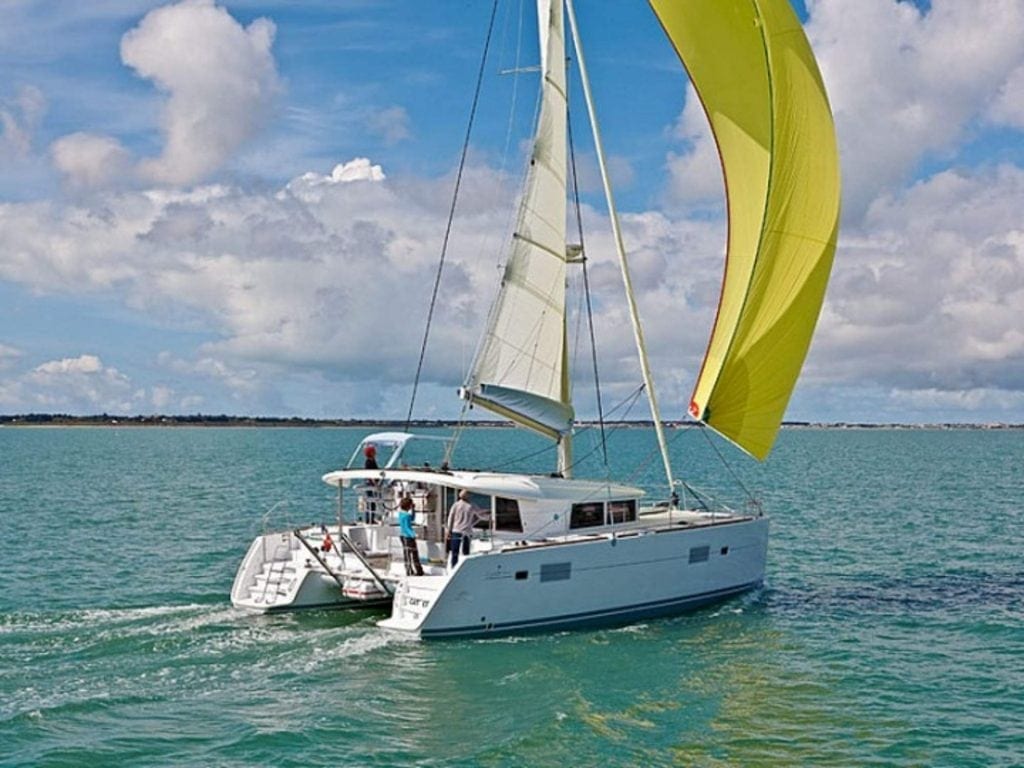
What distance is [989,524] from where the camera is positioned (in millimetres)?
38688

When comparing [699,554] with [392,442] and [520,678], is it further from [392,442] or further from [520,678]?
[392,442]

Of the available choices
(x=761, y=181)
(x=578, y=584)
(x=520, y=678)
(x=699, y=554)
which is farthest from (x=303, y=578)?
(x=761, y=181)

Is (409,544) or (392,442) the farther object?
(392,442)

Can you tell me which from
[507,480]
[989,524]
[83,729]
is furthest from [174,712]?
[989,524]

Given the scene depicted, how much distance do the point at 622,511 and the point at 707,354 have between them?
140 inches

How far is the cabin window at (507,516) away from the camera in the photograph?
67.5ft

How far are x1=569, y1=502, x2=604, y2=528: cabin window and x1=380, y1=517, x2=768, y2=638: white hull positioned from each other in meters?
1.00

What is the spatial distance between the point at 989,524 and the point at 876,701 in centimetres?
2537

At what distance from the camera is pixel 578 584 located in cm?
1966

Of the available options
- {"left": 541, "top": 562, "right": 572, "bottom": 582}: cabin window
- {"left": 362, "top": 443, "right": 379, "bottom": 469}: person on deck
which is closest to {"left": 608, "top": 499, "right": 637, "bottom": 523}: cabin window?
{"left": 541, "top": 562, "right": 572, "bottom": 582}: cabin window

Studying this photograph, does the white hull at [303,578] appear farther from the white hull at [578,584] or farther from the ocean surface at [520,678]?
the white hull at [578,584]

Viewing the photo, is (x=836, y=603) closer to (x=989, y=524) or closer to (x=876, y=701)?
(x=876, y=701)

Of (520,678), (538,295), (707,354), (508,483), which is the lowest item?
(520,678)

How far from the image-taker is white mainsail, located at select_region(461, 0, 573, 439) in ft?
71.6
